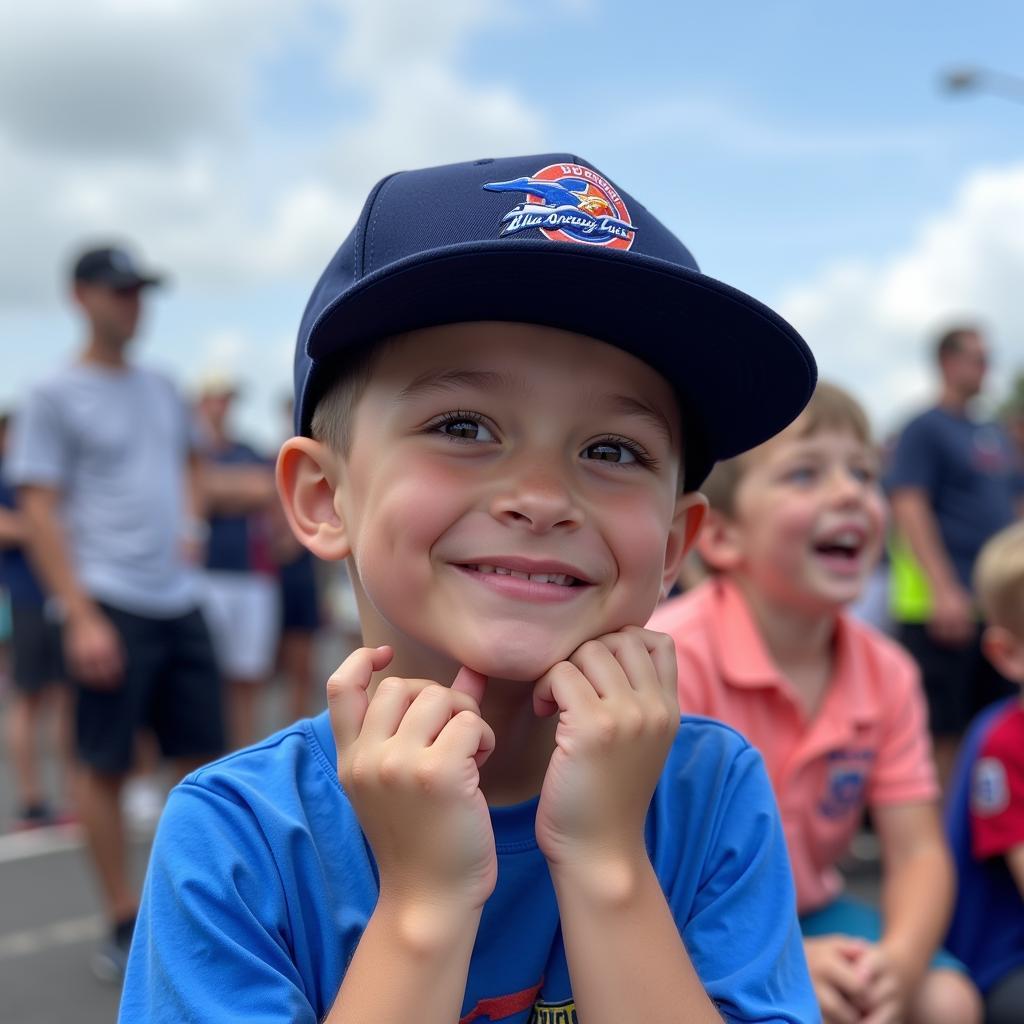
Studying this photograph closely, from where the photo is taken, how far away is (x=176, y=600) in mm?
4148

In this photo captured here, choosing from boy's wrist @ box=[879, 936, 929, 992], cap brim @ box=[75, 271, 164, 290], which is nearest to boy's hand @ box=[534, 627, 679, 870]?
boy's wrist @ box=[879, 936, 929, 992]

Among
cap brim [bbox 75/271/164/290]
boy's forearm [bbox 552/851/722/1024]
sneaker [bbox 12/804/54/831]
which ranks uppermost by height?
cap brim [bbox 75/271/164/290]

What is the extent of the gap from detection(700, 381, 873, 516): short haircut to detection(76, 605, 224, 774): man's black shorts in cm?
220

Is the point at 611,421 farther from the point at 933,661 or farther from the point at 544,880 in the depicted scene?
the point at 933,661

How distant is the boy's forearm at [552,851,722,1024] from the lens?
4.08 ft

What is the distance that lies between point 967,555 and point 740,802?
4.19m

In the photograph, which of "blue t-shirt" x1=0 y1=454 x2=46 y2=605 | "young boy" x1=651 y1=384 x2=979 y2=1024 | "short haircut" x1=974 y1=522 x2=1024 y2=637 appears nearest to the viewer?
"young boy" x1=651 y1=384 x2=979 y2=1024

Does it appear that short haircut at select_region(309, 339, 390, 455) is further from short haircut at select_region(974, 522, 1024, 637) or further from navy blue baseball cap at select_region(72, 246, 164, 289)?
navy blue baseball cap at select_region(72, 246, 164, 289)

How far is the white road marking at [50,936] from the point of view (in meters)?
4.14

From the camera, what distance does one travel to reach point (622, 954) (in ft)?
4.09

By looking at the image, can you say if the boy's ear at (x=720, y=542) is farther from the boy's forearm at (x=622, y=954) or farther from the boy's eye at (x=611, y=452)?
the boy's forearm at (x=622, y=954)

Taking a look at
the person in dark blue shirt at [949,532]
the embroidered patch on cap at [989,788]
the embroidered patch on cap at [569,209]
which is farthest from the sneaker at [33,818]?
the embroidered patch on cap at [569,209]

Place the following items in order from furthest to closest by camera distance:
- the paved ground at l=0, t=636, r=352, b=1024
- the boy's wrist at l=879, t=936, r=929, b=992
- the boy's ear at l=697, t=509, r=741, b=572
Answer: the paved ground at l=0, t=636, r=352, b=1024 → the boy's ear at l=697, t=509, r=741, b=572 → the boy's wrist at l=879, t=936, r=929, b=992

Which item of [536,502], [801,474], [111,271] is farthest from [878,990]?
[111,271]
